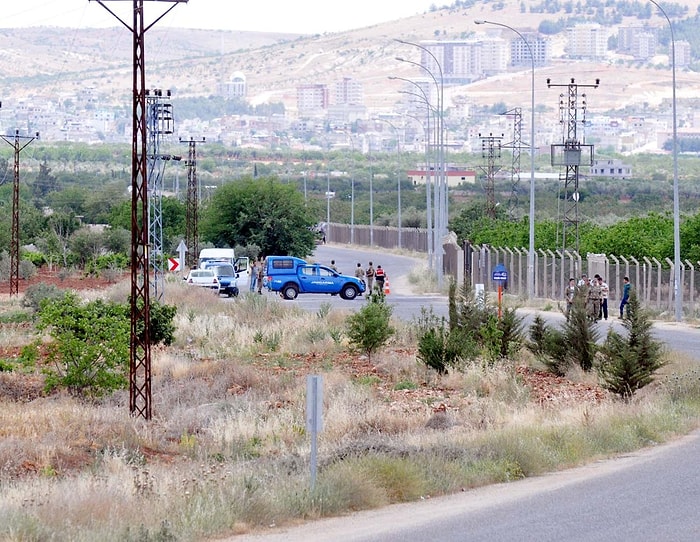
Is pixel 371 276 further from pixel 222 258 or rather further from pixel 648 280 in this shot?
pixel 648 280

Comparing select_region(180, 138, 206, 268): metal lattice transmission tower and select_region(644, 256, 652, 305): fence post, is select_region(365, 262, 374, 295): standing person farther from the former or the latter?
select_region(644, 256, 652, 305): fence post

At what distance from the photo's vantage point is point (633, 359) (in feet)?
75.5

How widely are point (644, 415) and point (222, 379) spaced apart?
940 cm

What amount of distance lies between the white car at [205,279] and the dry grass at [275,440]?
24174mm

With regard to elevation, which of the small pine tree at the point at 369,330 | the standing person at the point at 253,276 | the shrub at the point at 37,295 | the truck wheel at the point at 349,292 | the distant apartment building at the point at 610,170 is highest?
the distant apartment building at the point at 610,170

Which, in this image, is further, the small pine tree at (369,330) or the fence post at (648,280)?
the fence post at (648,280)

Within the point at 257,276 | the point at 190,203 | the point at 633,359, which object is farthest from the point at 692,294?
the point at 190,203

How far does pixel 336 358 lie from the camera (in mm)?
31703

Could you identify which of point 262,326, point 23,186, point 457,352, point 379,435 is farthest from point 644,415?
point 23,186

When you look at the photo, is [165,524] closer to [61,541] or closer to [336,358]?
[61,541]

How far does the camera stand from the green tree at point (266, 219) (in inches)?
3039

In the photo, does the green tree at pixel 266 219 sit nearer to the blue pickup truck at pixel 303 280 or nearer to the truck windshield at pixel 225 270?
the truck windshield at pixel 225 270

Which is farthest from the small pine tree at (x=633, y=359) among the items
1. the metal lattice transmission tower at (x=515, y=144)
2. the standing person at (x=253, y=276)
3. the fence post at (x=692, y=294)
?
the metal lattice transmission tower at (x=515, y=144)

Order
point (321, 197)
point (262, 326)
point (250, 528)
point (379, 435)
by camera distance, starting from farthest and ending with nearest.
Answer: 1. point (321, 197)
2. point (262, 326)
3. point (379, 435)
4. point (250, 528)
